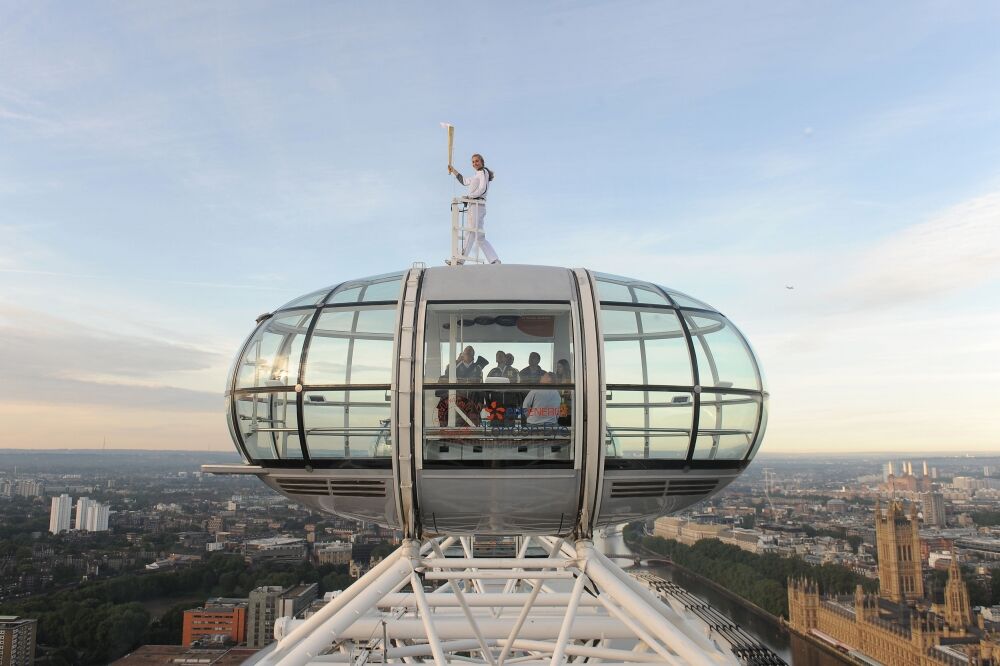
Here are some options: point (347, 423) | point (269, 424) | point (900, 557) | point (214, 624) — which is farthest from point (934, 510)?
point (269, 424)

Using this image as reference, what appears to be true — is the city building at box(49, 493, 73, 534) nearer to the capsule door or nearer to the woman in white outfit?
the woman in white outfit

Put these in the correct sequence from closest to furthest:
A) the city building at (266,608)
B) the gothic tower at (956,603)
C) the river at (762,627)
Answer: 1. the city building at (266,608)
2. the river at (762,627)
3. the gothic tower at (956,603)

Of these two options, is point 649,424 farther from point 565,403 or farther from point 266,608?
point 266,608

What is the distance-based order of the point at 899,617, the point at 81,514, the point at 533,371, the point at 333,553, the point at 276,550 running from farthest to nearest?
the point at 81,514, the point at 276,550, the point at 333,553, the point at 899,617, the point at 533,371

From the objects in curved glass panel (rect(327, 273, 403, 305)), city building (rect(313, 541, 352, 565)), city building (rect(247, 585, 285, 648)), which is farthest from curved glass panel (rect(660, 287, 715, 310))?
city building (rect(313, 541, 352, 565))

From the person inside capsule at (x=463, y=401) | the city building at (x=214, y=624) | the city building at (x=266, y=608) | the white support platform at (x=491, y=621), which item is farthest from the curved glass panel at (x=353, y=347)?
the city building at (x=214, y=624)

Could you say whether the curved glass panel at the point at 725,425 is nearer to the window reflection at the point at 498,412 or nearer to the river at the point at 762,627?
the window reflection at the point at 498,412

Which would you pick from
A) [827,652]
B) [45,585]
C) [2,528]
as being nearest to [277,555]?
[45,585]
